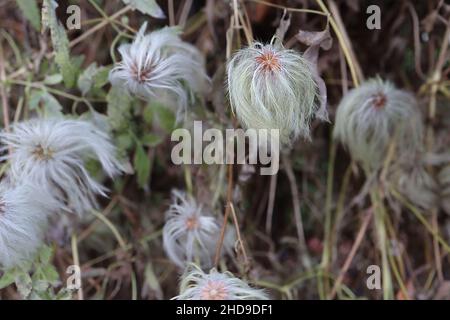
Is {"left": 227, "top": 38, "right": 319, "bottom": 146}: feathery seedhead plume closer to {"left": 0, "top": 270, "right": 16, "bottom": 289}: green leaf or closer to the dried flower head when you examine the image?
{"left": 0, "top": 270, "right": 16, "bottom": 289}: green leaf

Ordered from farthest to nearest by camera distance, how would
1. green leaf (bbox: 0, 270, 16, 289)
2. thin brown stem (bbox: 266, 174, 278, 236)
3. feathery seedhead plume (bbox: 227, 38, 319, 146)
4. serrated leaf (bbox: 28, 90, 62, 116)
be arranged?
thin brown stem (bbox: 266, 174, 278, 236), serrated leaf (bbox: 28, 90, 62, 116), green leaf (bbox: 0, 270, 16, 289), feathery seedhead plume (bbox: 227, 38, 319, 146)

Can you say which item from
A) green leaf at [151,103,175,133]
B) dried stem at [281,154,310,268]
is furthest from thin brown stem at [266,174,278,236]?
green leaf at [151,103,175,133]

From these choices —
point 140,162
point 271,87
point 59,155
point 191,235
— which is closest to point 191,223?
point 191,235

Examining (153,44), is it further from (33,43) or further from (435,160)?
(435,160)

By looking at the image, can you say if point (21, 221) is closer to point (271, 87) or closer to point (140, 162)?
point (140, 162)

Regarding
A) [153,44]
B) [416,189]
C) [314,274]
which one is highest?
[153,44]

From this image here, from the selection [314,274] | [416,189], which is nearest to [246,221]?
[314,274]
